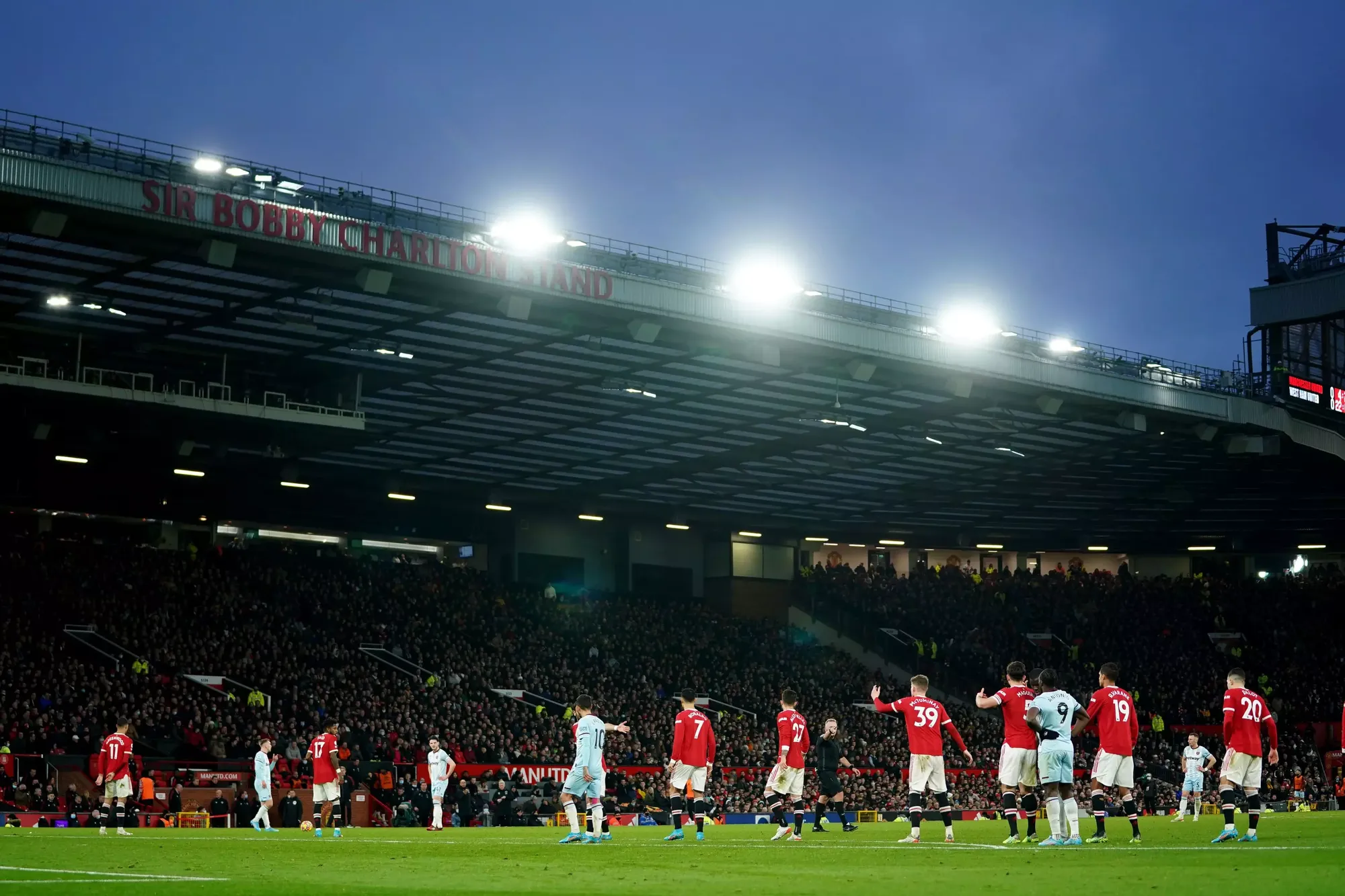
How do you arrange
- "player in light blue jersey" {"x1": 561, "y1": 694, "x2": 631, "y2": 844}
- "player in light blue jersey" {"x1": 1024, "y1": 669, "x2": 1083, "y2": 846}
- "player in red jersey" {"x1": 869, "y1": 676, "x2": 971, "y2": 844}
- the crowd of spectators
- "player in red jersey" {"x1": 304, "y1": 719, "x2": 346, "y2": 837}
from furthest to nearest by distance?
the crowd of spectators → "player in red jersey" {"x1": 304, "y1": 719, "x2": 346, "y2": 837} → "player in light blue jersey" {"x1": 561, "y1": 694, "x2": 631, "y2": 844} → "player in red jersey" {"x1": 869, "y1": 676, "x2": 971, "y2": 844} → "player in light blue jersey" {"x1": 1024, "y1": 669, "x2": 1083, "y2": 846}

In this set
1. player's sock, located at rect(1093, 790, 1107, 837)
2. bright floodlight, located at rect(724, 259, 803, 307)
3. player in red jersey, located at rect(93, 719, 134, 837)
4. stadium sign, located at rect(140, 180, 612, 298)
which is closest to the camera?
player's sock, located at rect(1093, 790, 1107, 837)

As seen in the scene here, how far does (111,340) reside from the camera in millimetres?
37188

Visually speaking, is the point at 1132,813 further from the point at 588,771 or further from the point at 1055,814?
the point at 588,771

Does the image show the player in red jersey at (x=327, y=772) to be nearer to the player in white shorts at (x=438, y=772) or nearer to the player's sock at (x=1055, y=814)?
the player in white shorts at (x=438, y=772)

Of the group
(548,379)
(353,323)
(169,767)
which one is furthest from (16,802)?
(548,379)

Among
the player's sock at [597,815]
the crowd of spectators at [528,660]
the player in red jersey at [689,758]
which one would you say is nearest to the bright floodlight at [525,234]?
the crowd of spectators at [528,660]

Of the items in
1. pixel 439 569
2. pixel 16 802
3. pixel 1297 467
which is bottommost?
pixel 16 802

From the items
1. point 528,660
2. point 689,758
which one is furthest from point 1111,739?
point 528,660

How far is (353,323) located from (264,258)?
217 inches

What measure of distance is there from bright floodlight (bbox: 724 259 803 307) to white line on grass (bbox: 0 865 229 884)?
82.4ft

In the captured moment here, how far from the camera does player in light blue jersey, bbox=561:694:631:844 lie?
68.5 ft

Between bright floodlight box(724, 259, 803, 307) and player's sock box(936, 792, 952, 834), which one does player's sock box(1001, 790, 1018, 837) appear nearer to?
player's sock box(936, 792, 952, 834)

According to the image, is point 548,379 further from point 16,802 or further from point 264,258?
point 16,802

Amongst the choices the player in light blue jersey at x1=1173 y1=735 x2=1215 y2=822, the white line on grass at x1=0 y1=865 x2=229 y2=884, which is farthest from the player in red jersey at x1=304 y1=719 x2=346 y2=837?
the player in light blue jersey at x1=1173 y1=735 x2=1215 y2=822
